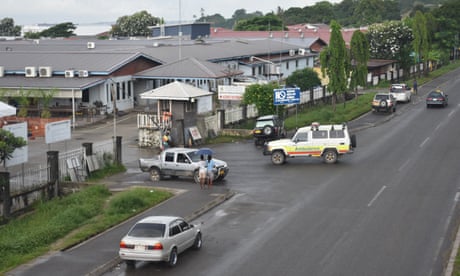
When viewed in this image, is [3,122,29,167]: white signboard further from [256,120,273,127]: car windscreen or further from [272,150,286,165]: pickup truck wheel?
[256,120,273,127]: car windscreen

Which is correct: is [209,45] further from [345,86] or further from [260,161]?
[260,161]

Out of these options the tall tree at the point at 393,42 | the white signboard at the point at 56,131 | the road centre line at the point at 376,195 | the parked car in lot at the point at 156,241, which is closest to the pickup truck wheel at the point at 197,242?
the parked car in lot at the point at 156,241

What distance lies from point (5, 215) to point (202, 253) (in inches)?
371

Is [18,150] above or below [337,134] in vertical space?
below

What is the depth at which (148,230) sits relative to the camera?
2062 centimetres

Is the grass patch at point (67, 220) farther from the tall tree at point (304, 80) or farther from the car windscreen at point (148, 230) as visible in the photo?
the tall tree at point (304, 80)

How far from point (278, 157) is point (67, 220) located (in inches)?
569

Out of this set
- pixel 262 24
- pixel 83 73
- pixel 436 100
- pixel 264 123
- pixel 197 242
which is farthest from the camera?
pixel 262 24

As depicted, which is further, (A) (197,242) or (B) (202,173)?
(B) (202,173)

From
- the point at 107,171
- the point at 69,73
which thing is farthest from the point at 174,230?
the point at 69,73

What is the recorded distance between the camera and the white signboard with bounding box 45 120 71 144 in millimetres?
33131

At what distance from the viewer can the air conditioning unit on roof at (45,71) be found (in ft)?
194

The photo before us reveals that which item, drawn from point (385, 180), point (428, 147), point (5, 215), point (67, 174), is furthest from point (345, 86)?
point (5, 215)

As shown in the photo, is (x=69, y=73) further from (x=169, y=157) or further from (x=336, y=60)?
(x=169, y=157)
